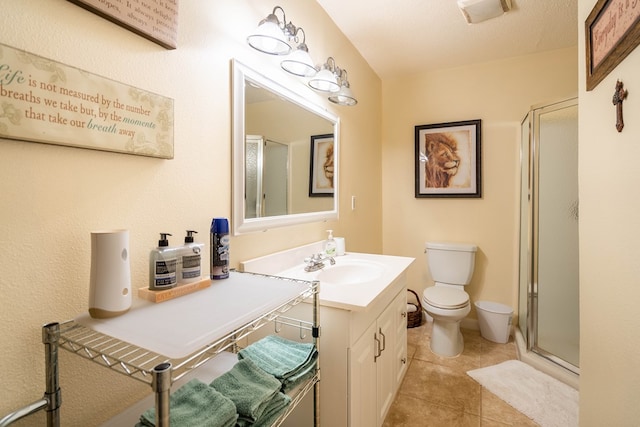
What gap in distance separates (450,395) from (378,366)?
0.79 metres

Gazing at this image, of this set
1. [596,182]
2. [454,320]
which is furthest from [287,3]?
[454,320]

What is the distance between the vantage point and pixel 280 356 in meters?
1.03

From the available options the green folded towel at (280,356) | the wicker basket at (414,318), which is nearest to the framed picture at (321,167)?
the green folded towel at (280,356)

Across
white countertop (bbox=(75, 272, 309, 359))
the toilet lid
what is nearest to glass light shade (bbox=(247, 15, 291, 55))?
white countertop (bbox=(75, 272, 309, 359))

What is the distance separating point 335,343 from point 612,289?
922mm

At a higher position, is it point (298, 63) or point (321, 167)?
point (298, 63)

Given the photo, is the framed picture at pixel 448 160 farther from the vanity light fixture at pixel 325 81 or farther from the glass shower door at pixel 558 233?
the vanity light fixture at pixel 325 81

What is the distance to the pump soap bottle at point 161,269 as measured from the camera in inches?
32.8

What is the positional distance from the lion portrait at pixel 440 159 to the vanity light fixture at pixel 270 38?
198 cm

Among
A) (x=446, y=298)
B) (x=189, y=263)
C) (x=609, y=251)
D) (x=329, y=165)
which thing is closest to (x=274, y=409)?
(x=189, y=263)

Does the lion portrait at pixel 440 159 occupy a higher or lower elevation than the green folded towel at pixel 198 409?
higher

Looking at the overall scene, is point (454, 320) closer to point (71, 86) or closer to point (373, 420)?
point (373, 420)

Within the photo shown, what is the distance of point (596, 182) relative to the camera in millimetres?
1045

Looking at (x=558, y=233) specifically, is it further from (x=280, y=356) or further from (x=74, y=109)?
(x=74, y=109)
